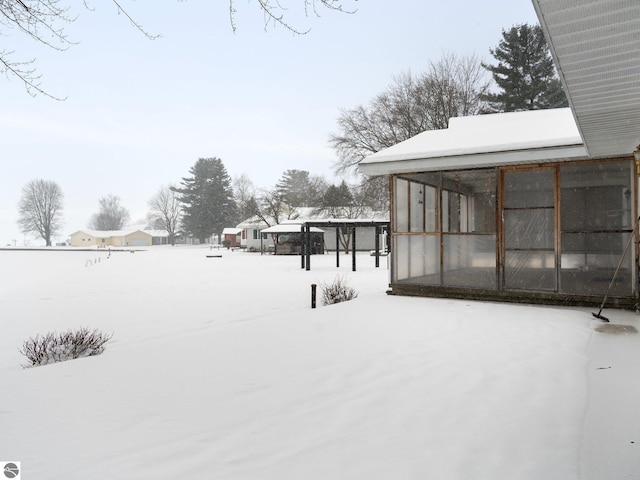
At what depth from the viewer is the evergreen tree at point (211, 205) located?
6481 cm

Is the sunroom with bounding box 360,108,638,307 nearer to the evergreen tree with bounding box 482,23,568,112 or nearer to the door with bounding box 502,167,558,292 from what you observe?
the door with bounding box 502,167,558,292

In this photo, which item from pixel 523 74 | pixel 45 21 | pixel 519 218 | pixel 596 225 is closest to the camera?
pixel 45 21

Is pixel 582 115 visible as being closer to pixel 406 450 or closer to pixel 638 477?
pixel 638 477

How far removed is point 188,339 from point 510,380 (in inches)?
169

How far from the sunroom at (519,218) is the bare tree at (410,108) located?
16.5 metres

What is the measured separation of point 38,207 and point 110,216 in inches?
804

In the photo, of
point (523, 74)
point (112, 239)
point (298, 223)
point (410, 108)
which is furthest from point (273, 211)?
point (112, 239)

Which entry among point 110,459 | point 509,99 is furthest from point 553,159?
point 509,99

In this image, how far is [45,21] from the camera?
183 inches

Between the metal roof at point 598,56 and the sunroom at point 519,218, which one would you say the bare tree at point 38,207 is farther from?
the metal roof at point 598,56

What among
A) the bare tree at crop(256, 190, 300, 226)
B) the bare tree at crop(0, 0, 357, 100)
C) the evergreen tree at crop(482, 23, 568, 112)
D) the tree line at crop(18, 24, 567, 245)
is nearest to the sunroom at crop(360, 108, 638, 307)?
the bare tree at crop(0, 0, 357, 100)

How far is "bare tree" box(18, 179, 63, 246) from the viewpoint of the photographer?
256 feet

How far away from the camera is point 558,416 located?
10.6 feet

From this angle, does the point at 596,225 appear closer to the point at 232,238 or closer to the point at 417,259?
the point at 417,259
